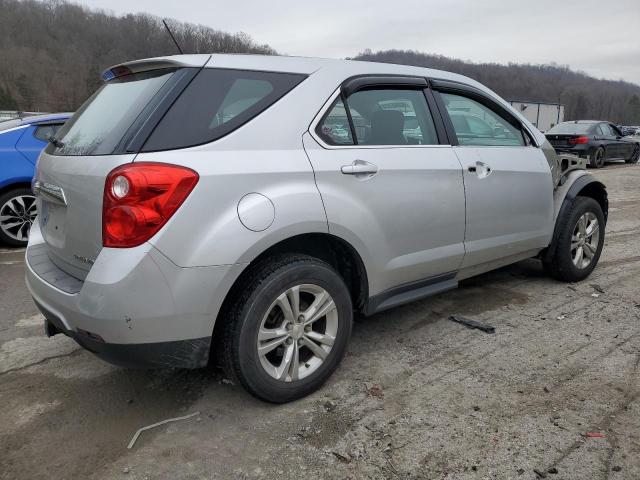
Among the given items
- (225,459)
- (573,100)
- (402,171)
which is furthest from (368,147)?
(573,100)

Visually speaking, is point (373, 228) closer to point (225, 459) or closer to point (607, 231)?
point (225, 459)

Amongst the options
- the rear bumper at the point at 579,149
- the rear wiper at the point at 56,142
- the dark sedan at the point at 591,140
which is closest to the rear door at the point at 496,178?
the rear wiper at the point at 56,142

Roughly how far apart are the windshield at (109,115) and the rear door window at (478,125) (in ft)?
6.21

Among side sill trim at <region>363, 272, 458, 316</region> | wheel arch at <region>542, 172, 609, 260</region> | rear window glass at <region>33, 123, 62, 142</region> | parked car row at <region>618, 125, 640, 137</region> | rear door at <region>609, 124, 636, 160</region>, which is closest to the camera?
side sill trim at <region>363, 272, 458, 316</region>

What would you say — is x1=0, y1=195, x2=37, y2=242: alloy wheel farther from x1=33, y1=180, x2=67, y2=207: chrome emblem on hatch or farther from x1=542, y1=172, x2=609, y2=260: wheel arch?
x1=542, y1=172, x2=609, y2=260: wheel arch

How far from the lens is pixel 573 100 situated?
8731 cm

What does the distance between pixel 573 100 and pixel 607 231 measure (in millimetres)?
92629

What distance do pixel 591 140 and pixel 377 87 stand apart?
14.7 meters

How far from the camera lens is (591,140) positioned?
50.5 feet

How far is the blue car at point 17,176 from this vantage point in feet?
18.5

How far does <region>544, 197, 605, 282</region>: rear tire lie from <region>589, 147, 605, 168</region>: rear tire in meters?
12.5

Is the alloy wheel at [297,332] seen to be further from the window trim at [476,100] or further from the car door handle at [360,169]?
the window trim at [476,100]

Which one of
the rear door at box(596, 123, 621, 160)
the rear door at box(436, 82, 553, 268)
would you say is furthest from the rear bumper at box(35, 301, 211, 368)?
the rear door at box(596, 123, 621, 160)

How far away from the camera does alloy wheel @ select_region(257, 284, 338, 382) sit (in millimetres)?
2502
